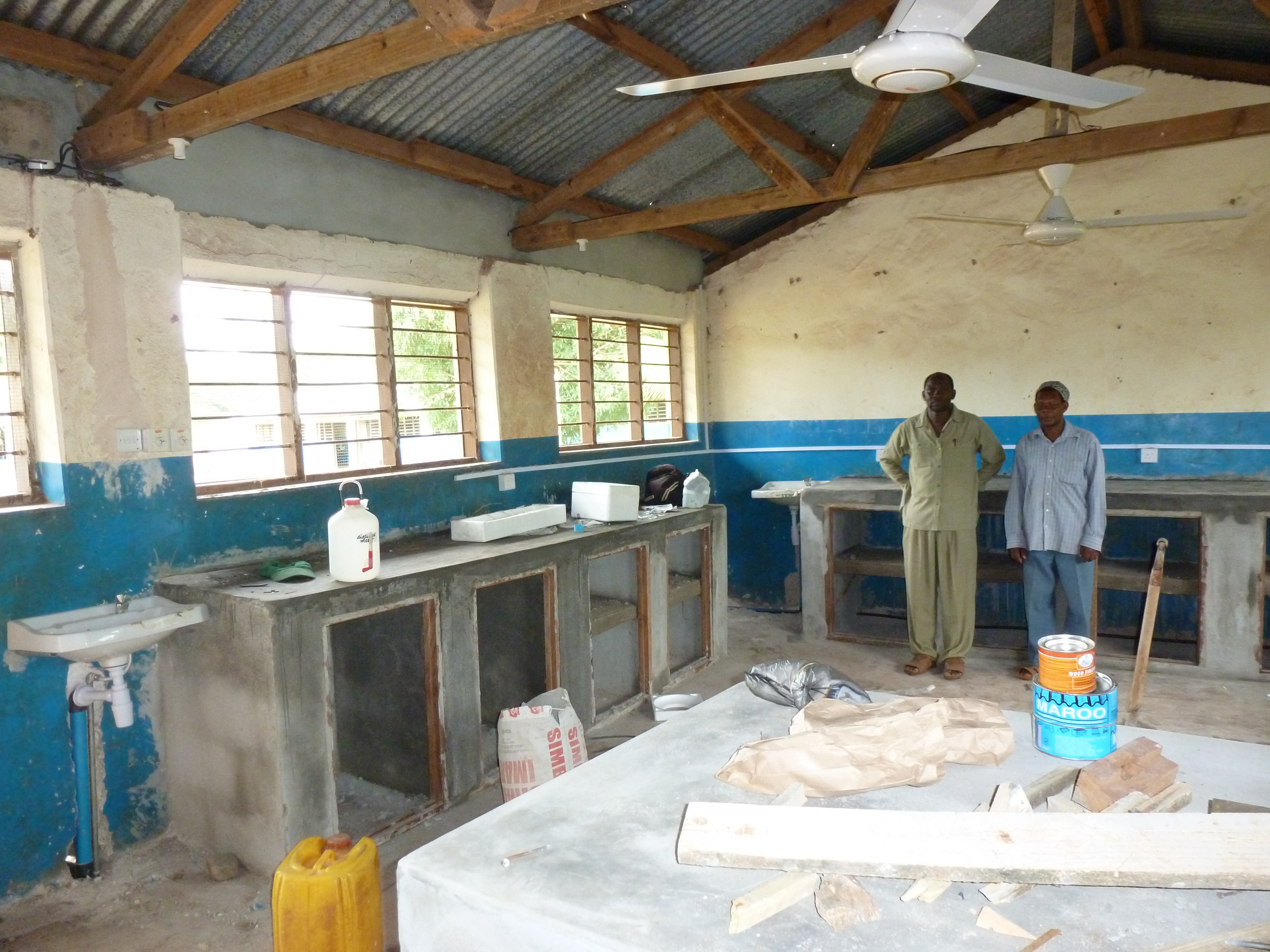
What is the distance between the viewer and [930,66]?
222 cm

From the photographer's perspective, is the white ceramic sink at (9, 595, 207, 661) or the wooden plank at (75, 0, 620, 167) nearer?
the wooden plank at (75, 0, 620, 167)

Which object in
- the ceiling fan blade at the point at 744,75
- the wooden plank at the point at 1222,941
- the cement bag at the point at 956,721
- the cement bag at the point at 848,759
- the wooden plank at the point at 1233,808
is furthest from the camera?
the ceiling fan blade at the point at 744,75

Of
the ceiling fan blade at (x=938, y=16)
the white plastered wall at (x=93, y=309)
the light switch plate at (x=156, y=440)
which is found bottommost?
the light switch plate at (x=156, y=440)

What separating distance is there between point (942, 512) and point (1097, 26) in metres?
2.92

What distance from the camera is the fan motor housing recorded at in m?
2.17

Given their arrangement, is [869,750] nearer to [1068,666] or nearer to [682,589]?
[1068,666]

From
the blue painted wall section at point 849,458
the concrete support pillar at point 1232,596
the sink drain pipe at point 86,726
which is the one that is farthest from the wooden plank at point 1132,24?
the sink drain pipe at point 86,726

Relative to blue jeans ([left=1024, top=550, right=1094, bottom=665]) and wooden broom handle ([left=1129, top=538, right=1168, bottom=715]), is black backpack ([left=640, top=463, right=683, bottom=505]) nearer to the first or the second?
blue jeans ([left=1024, top=550, right=1094, bottom=665])

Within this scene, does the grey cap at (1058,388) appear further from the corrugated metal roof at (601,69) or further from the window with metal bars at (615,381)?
the window with metal bars at (615,381)

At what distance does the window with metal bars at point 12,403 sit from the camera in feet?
9.25

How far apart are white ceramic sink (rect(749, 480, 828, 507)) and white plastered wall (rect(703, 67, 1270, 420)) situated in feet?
1.62

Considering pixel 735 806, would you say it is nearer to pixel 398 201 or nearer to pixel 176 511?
pixel 176 511

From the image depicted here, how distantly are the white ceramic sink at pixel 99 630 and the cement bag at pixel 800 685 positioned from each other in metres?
1.90

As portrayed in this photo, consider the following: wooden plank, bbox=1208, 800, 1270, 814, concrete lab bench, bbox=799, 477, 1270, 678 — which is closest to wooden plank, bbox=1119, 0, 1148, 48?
concrete lab bench, bbox=799, 477, 1270, 678
